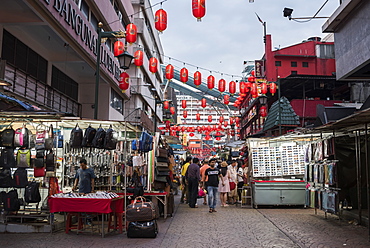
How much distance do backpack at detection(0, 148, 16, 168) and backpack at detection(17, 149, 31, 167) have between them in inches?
6.3

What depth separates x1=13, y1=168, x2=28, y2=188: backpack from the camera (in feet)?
32.6

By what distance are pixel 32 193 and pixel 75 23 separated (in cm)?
842

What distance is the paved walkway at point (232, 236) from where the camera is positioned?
26.8ft

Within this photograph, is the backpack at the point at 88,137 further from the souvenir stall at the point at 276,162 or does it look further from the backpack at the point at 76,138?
the souvenir stall at the point at 276,162

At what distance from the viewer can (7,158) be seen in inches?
391

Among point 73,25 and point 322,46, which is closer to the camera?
point 73,25

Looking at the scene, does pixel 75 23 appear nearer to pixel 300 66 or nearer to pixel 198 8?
pixel 198 8

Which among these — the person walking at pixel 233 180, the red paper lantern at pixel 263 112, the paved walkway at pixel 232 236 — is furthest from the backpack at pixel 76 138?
the red paper lantern at pixel 263 112

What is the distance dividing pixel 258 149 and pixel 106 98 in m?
10.8

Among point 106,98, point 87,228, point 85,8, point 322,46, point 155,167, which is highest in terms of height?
point 322,46

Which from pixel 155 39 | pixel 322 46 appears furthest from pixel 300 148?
pixel 155 39

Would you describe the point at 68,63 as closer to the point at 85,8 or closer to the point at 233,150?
the point at 85,8

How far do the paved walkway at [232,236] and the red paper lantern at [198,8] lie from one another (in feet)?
22.6

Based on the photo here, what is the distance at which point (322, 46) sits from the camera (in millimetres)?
42562
